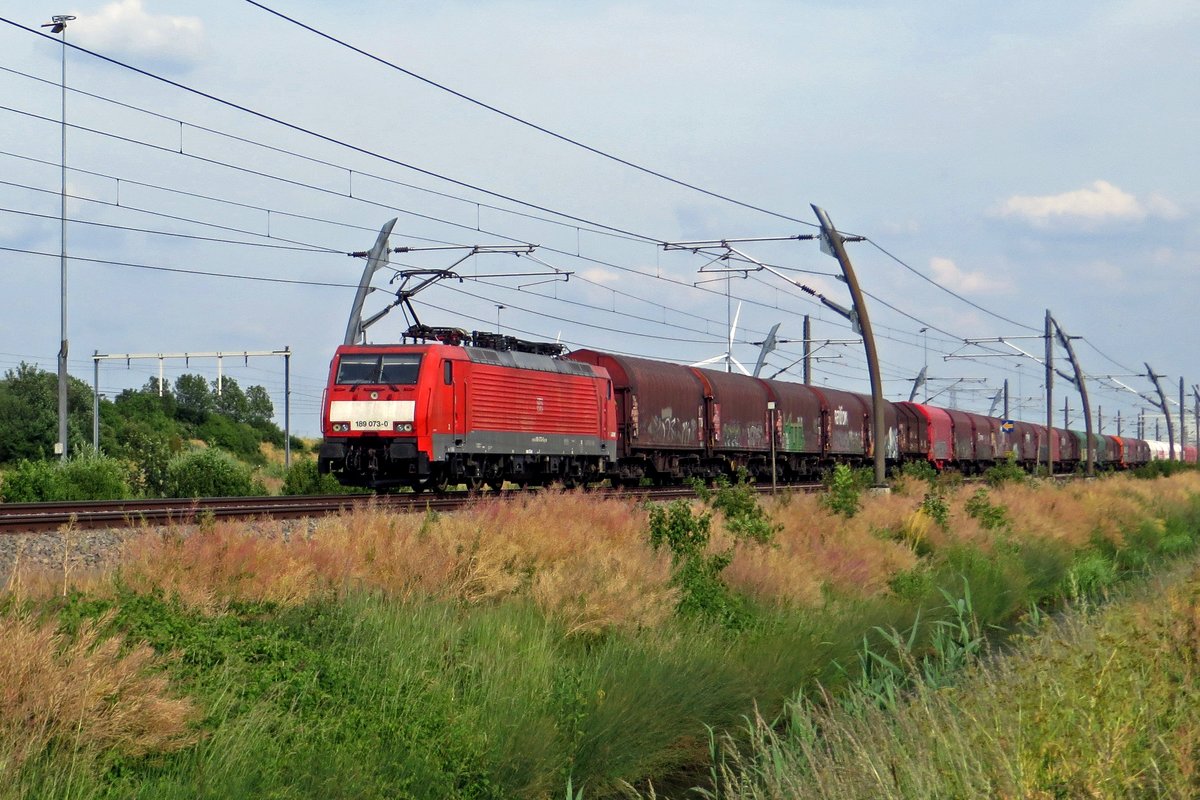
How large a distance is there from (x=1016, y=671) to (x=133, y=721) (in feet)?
19.6

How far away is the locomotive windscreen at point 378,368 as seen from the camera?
25672mm

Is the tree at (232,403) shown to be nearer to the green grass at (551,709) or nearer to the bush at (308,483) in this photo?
the bush at (308,483)

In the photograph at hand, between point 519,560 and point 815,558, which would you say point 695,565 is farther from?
point 815,558

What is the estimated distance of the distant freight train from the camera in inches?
1012

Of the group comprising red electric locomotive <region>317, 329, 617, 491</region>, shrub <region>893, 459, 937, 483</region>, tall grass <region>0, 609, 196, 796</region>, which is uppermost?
red electric locomotive <region>317, 329, 617, 491</region>

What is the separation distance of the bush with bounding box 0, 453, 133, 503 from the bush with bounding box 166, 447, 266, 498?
1.11 metres

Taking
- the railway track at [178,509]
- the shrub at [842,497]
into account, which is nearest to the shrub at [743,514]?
the railway track at [178,509]

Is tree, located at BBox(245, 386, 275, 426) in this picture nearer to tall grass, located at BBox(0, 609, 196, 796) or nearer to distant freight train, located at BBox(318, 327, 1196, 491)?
distant freight train, located at BBox(318, 327, 1196, 491)

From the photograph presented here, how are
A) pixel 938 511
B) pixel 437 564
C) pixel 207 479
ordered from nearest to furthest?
pixel 437 564 → pixel 938 511 → pixel 207 479

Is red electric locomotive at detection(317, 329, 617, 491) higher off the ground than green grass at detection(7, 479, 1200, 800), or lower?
higher

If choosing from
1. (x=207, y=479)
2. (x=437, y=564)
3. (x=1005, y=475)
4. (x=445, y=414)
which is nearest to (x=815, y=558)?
(x=437, y=564)

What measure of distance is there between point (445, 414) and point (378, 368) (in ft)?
5.80

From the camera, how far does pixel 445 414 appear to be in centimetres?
2566

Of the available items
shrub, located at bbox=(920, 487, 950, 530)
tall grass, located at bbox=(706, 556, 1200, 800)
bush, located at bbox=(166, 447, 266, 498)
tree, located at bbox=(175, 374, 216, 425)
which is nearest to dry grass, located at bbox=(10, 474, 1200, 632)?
shrub, located at bbox=(920, 487, 950, 530)
